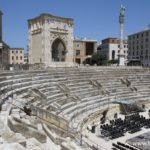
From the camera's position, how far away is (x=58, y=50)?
1738 inches

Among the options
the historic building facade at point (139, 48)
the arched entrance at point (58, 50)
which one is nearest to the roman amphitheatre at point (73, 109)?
the arched entrance at point (58, 50)

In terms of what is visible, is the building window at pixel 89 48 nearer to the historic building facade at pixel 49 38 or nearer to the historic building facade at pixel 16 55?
the historic building facade at pixel 16 55

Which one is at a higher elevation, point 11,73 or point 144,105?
point 11,73

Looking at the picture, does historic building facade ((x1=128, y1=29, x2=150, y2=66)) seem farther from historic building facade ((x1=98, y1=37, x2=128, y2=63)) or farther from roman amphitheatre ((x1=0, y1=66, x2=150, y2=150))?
roman amphitheatre ((x1=0, y1=66, x2=150, y2=150))

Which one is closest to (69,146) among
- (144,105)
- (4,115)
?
(4,115)

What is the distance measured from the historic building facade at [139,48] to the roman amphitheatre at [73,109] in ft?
104

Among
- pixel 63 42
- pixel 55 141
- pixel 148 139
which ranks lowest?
pixel 148 139

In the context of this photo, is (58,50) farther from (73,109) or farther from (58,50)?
(73,109)

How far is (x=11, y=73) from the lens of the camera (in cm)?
2302

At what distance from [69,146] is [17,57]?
257ft

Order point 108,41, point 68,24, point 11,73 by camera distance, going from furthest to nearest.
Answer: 1. point 108,41
2. point 68,24
3. point 11,73

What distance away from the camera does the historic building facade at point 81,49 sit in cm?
7148

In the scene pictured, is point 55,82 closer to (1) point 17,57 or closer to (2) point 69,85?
(2) point 69,85

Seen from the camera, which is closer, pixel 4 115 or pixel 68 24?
pixel 4 115
